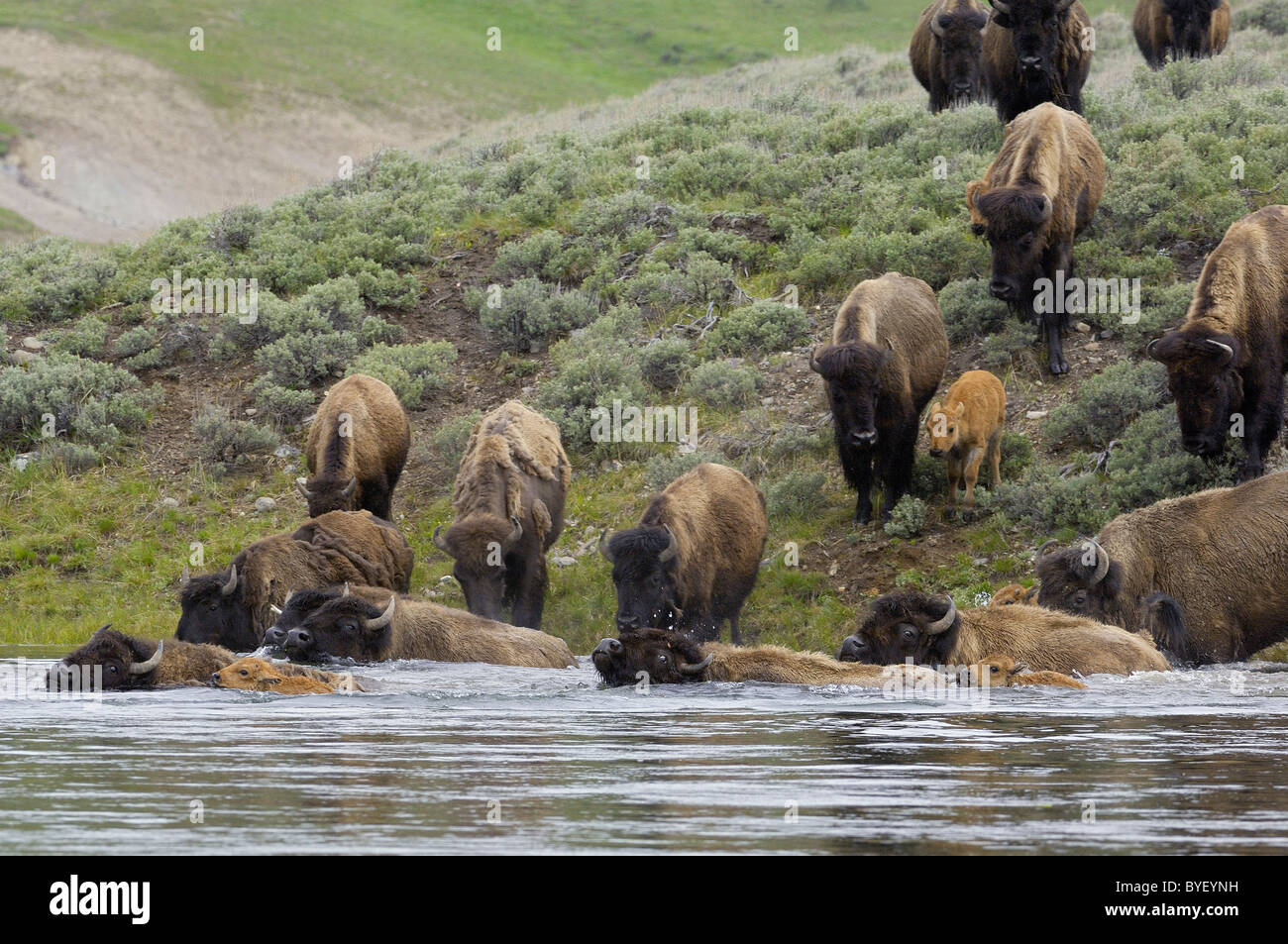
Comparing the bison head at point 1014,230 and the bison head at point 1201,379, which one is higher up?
the bison head at point 1014,230

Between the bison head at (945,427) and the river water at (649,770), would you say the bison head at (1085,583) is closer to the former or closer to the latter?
the river water at (649,770)

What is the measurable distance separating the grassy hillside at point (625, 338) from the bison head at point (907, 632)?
165 inches

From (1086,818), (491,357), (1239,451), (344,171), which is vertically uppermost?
(344,171)

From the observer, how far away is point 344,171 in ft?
102

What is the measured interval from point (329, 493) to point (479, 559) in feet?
9.12

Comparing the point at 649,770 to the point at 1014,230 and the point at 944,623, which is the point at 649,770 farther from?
the point at 1014,230

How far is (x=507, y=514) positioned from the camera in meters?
16.4

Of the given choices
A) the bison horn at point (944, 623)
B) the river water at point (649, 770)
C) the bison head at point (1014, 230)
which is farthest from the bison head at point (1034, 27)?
the bison horn at point (944, 623)

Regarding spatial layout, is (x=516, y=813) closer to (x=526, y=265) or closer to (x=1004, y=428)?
(x=1004, y=428)

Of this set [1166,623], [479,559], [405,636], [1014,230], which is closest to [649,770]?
[405,636]

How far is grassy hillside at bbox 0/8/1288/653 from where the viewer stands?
17.8m

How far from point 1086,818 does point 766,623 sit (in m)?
10.2

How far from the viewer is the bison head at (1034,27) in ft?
69.8
